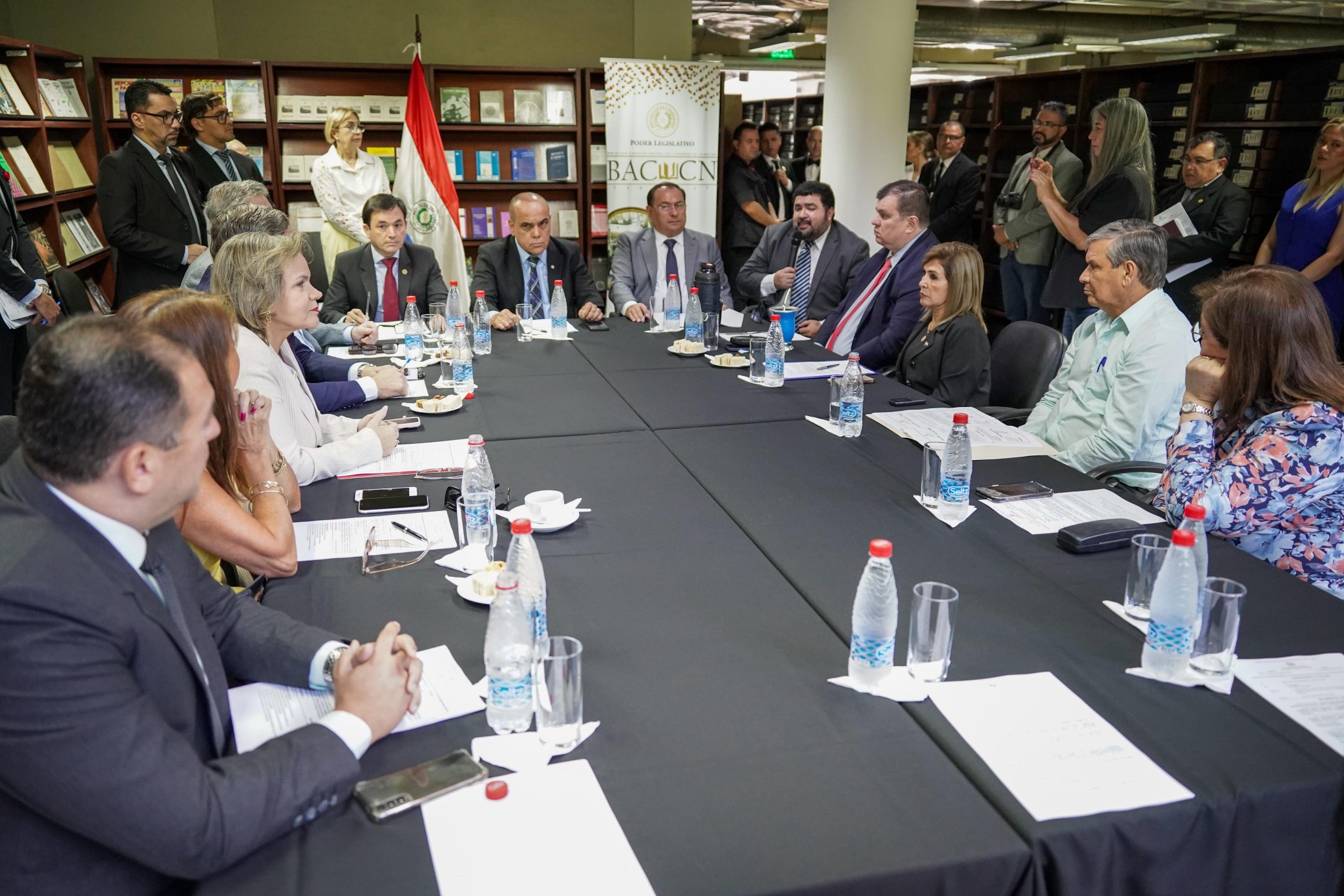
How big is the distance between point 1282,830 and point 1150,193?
16.1ft

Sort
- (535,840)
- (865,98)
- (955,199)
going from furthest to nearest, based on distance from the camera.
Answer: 1. (955,199)
2. (865,98)
3. (535,840)

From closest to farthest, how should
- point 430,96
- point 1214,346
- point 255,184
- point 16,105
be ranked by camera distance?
point 1214,346 → point 255,184 → point 16,105 → point 430,96

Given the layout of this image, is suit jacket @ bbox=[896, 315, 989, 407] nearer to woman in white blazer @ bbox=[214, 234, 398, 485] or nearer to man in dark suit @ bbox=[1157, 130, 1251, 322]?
woman in white blazer @ bbox=[214, 234, 398, 485]

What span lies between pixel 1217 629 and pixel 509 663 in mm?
1108

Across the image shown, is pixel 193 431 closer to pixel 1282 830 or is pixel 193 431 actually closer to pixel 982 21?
pixel 1282 830

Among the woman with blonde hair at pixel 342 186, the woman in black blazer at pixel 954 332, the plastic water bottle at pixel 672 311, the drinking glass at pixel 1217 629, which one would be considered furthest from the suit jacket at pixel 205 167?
the drinking glass at pixel 1217 629

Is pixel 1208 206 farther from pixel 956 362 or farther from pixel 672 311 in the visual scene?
pixel 672 311

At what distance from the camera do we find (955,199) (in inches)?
294

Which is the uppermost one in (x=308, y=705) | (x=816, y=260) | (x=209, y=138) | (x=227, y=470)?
(x=209, y=138)

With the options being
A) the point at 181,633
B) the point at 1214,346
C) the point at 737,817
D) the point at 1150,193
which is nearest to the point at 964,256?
the point at 1214,346

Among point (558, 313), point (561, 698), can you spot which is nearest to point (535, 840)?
point (561, 698)

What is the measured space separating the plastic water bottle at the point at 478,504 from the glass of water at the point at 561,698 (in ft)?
2.22

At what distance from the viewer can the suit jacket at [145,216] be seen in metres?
5.16

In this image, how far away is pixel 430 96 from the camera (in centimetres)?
703
